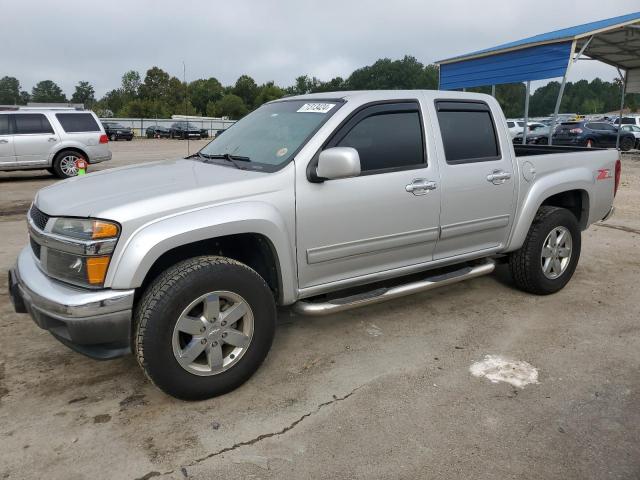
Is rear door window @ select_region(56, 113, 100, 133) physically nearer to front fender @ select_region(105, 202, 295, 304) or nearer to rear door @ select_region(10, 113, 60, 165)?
rear door @ select_region(10, 113, 60, 165)

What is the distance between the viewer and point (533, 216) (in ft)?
Answer: 14.4

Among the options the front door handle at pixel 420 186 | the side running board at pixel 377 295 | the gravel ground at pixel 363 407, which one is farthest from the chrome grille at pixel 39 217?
the front door handle at pixel 420 186

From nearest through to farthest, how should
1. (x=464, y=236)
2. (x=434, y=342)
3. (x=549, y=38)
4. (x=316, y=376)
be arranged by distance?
(x=316, y=376) → (x=434, y=342) → (x=464, y=236) → (x=549, y=38)

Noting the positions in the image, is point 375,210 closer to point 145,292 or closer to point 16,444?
point 145,292

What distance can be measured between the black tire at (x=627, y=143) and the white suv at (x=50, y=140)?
22.5m

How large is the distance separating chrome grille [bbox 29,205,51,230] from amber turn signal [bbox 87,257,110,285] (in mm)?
502

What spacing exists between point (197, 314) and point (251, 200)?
71cm

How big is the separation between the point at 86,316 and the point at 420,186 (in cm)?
224

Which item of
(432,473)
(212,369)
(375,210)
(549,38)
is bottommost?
(432,473)

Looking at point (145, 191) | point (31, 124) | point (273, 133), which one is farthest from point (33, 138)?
point (145, 191)

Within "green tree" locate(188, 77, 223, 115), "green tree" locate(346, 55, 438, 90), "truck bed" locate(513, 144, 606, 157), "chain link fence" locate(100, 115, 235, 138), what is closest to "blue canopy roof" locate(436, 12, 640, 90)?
"truck bed" locate(513, 144, 606, 157)

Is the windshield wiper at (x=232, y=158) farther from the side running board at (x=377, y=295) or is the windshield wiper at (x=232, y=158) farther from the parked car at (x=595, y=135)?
the parked car at (x=595, y=135)

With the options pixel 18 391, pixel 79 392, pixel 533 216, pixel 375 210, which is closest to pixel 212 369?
pixel 79 392

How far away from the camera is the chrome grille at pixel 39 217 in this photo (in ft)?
9.55
